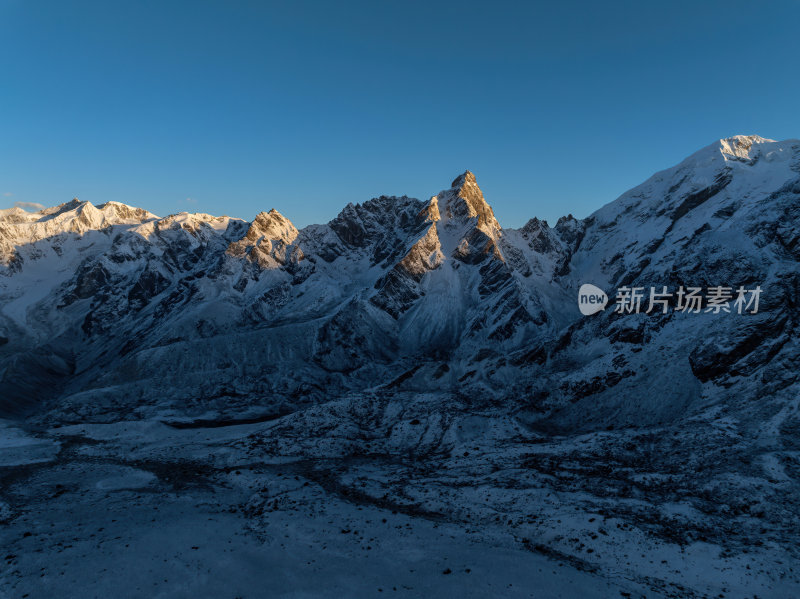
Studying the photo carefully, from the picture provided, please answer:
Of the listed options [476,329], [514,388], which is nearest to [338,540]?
[514,388]

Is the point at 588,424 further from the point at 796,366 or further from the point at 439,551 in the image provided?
the point at 439,551

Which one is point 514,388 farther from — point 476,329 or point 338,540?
point 338,540

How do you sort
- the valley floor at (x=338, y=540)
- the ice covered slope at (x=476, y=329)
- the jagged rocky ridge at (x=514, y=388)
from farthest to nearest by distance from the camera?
1. the ice covered slope at (x=476, y=329)
2. the jagged rocky ridge at (x=514, y=388)
3. the valley floor at (x=338, y=540)

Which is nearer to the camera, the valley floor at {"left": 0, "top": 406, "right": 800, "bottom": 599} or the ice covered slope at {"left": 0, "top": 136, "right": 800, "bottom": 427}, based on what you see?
the valley floor at {"left": 0, "top": 406, "right": 800, "bottom": 599}

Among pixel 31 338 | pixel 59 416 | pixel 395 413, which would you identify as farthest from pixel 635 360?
pixel 31 338

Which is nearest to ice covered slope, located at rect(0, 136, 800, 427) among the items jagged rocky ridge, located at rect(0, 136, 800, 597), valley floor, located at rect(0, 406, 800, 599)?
jagged rocky ridge, located at rect(0, 136, 800, 597)

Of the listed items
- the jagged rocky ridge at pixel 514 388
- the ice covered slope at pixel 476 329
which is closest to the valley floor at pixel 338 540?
the jagged rocky ridge at pixel 514 388

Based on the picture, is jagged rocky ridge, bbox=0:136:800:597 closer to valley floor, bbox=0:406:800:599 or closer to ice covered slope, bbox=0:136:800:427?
valley floor, bbox=0:406:800:599

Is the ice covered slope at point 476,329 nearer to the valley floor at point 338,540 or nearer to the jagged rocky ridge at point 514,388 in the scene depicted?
Result: the jagged rocky ridge at point 514,388
